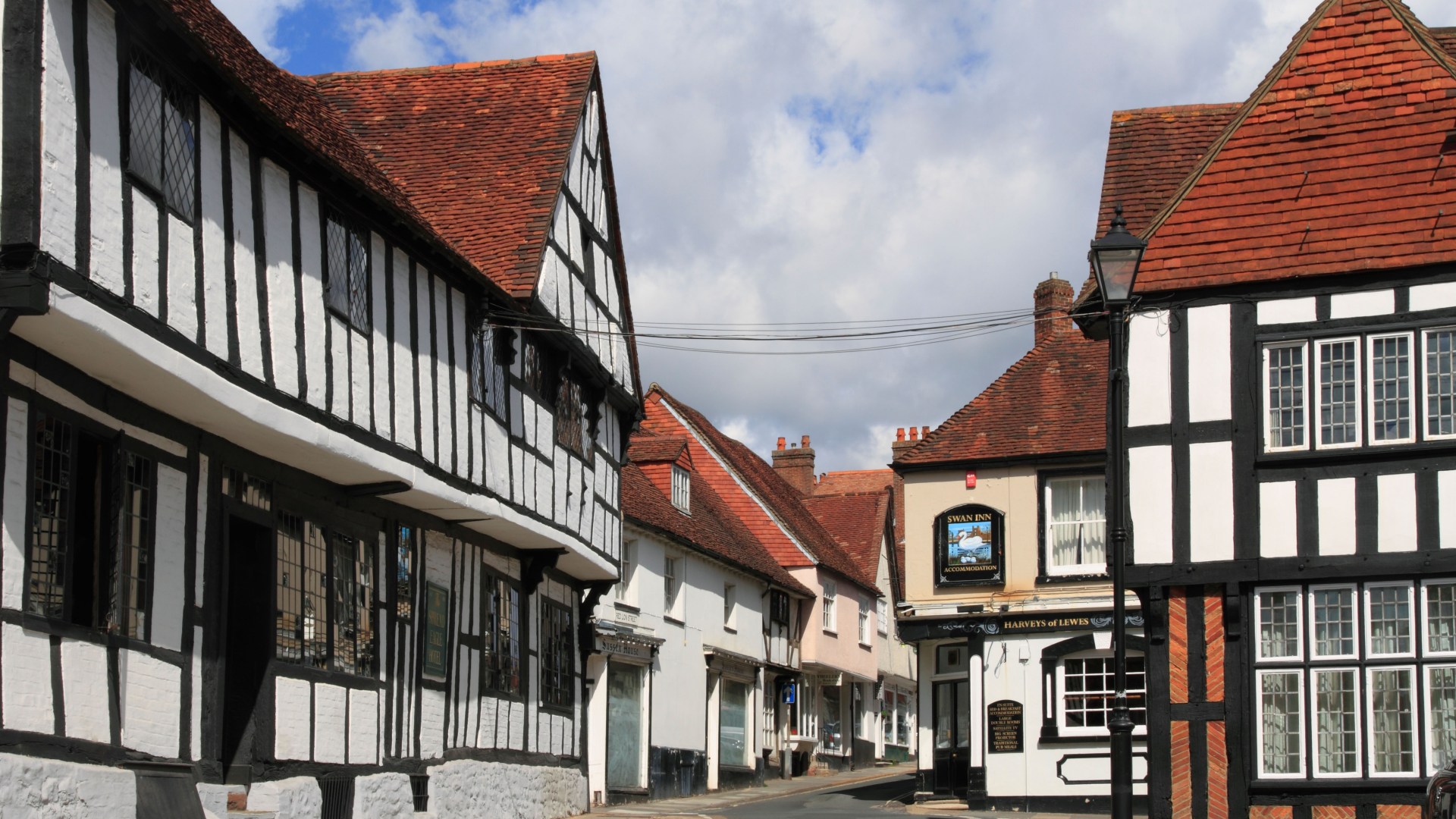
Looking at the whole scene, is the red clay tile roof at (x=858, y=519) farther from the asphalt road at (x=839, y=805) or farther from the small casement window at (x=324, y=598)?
the small casement window at (x=324, y=598)

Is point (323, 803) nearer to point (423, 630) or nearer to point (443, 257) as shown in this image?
point (423, 630)

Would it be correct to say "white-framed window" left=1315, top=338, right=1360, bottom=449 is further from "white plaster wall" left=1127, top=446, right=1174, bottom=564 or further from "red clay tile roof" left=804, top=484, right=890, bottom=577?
"red clay tile roof" left=804, top=484, right=890, bottom=577

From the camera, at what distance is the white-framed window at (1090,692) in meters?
25.5

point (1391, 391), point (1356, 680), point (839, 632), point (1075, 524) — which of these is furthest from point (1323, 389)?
point (839, 632)

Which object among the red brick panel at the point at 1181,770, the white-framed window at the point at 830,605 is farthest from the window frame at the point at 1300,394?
the white-framed window at the point at 830,605

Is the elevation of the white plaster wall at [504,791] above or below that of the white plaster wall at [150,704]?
below

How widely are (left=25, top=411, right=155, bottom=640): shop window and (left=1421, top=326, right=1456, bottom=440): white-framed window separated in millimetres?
11817

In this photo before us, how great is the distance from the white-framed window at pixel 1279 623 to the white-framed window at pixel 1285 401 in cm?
145

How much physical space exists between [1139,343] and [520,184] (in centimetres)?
838

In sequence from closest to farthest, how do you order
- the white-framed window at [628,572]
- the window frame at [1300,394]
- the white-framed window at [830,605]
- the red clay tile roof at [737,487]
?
1. the window frame at [1300,394]
2. the white-framed window at [628,572]
3. the red clay tile roof at [737,487]
4. the white-framed window at [830,605]

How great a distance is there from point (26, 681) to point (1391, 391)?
12557 millimetres

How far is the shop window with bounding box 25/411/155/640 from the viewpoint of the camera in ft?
36.6

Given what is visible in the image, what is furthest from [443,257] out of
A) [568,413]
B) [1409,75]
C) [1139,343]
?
[1409,75]

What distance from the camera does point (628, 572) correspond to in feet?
98.9
